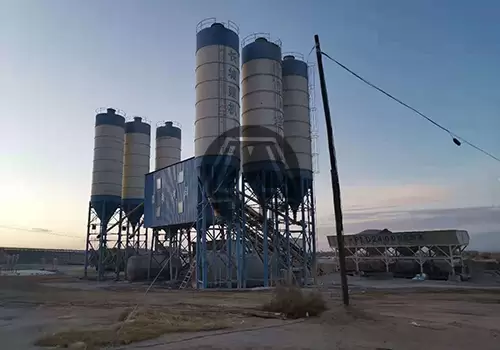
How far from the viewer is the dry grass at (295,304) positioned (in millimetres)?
14344

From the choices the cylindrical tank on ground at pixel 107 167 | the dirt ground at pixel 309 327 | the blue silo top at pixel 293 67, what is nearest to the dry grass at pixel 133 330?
the dirt ground at pixel 309 327

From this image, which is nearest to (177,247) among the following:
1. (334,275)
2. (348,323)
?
(334,275)

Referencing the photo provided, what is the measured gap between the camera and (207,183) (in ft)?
97.8

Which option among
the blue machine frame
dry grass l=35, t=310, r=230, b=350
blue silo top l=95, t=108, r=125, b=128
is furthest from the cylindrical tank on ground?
dry grass l=35, t=310, r=230, b=350

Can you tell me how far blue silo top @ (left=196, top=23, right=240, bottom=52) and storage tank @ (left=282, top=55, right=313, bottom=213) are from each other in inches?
243

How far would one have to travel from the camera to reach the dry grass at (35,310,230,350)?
9.69 meters

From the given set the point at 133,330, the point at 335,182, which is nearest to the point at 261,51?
the point at 335,182

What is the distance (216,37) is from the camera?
1192 inches

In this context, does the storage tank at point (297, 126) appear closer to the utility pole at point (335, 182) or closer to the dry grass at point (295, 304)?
the utility pole at point (335, 182)

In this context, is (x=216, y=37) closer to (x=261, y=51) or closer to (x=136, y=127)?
(x=261, y=51)

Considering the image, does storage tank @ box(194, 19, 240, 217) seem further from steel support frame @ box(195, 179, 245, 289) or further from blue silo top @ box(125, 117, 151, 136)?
blue silo top @ box(125, 117, 151, 136)

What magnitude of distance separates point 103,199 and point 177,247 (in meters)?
10.6

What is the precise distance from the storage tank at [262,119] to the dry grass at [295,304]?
16.2 m

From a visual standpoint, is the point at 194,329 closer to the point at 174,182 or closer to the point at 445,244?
the point at 174,182
